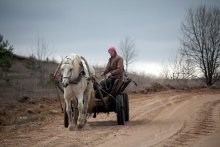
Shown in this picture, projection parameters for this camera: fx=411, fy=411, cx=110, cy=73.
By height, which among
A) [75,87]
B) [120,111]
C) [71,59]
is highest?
[71,59]

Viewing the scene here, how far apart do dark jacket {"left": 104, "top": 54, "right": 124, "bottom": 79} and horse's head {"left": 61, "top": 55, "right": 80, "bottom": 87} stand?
1811 mm

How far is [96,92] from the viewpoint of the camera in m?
12.6

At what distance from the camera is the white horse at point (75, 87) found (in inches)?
437

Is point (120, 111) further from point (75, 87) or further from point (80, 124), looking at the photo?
point (75, 87)

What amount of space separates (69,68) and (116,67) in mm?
2554

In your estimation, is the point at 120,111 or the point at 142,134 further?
the point at 120,111

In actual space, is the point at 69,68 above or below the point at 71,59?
below

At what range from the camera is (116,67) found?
43.7 feet

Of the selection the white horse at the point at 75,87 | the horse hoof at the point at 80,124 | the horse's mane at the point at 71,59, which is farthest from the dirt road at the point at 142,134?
the horse's mane at the point at 71,59

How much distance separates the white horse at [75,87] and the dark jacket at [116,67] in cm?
142

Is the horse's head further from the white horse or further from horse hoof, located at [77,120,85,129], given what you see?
horse hoof, located at [77,120,85,129]

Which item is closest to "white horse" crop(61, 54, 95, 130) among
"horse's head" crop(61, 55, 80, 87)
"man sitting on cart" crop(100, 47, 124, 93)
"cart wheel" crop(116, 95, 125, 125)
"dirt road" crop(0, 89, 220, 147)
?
"horse's head" crop(61, 55, 80, 87)

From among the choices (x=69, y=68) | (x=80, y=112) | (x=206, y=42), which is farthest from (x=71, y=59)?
(x=206, y=42)

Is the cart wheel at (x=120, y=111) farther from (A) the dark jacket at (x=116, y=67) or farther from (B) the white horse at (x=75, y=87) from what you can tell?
(A) the dark jacket at (x=116, y=67)
